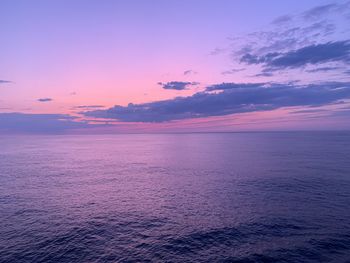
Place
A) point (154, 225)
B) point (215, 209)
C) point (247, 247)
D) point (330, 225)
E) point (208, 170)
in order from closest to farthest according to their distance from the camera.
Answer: point (247, 247), point (330, 225), point (154, 225), point (215, 209), point (208, 170)

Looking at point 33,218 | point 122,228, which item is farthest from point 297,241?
point 33,218

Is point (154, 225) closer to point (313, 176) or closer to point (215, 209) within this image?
point (215, 209)

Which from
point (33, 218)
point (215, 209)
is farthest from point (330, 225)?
point (33, 218)

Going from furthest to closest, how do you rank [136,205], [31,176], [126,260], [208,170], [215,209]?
[208,170]
[31,176]
[136,205]
[215,209]
[126,260]

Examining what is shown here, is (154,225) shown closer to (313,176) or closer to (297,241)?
(297,241)

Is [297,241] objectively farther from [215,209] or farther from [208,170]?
[208,170]

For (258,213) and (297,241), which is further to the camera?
(258,213)

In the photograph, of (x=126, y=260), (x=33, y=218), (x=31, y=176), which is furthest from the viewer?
(x=31, y=176)

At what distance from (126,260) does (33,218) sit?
70.3ft

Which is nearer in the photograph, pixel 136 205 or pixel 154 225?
pixel 154 225

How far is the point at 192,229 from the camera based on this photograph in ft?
117

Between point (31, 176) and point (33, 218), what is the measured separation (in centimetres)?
3851

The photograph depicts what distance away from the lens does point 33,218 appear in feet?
133

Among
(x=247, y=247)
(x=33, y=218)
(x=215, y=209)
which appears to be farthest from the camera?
(x=215, y=209)
